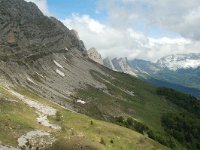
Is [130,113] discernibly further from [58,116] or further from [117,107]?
[58,116]

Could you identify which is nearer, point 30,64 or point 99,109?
point 99,109

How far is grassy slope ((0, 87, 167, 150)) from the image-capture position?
73688mm

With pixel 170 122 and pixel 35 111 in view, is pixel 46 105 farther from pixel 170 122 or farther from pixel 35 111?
pixel 170 122

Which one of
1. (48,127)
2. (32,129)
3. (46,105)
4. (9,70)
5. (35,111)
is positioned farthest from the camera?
(9,70)

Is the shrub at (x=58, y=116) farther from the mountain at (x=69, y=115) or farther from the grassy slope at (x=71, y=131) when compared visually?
the grassy slope at (x=71, y=131)

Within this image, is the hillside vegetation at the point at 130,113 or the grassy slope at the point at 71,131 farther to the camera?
the hillside vegetation at the point at 130,113

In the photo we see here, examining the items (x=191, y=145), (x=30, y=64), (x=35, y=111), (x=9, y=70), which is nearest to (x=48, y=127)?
(x=35, y=111)

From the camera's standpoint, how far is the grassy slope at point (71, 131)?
242 ft

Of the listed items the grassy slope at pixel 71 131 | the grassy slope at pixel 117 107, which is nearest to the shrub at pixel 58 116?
the grassy slope at pixel 71 131

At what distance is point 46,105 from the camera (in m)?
113

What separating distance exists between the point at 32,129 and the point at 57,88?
79.4 m

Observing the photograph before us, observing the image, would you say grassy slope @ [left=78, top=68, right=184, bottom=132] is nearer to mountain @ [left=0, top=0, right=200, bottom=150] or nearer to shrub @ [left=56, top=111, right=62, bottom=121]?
mountain @ [left=0, top=0, right=200, bottom=150]

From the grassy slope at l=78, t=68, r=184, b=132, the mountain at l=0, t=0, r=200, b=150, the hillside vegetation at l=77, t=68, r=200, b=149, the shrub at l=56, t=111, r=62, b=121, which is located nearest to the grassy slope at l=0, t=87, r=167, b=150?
the mountain at l=0, t=0, r=200, b=150

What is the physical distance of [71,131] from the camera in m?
89.3
